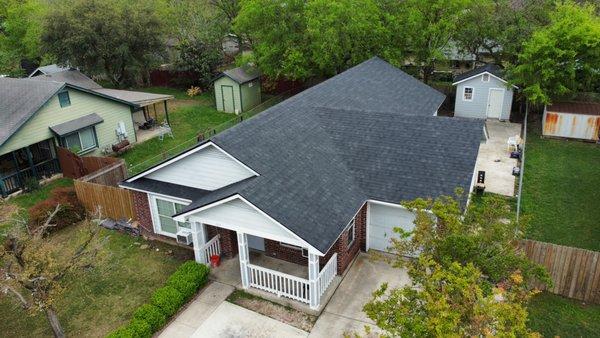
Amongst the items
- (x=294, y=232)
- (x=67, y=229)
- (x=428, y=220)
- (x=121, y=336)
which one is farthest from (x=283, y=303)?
(x=67, y=229)

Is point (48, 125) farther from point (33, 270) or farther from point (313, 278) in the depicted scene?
point (313, 278)

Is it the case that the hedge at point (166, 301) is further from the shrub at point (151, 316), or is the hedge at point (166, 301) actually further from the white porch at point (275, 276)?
the white porch at point (275, 276)

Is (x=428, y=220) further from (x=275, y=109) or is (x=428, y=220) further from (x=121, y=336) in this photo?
(x=275, y=109)

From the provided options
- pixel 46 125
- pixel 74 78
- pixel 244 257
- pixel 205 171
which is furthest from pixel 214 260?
pixel 74 78

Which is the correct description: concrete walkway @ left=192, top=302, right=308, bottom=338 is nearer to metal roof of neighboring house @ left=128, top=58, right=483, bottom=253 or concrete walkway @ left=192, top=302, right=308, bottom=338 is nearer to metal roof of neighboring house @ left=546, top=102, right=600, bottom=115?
metal roof of neighboring house @ left=128, top=58, right=483, bottom=253

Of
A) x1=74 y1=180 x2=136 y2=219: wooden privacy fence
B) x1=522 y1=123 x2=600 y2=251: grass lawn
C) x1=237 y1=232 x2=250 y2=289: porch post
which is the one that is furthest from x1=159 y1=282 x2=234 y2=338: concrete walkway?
x1=522 y1=123 x2=600 y2=251: grass lawn

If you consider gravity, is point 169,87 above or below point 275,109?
below
